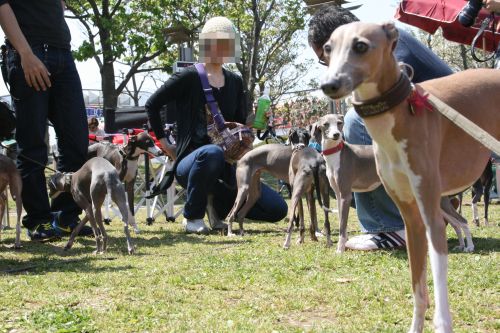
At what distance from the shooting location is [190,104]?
21.4 feet

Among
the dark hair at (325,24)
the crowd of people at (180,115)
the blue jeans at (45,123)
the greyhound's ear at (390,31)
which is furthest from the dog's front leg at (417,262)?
the blue jeans at (45,123)

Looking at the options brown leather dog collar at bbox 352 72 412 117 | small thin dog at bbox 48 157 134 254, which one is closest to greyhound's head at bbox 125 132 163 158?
small thin dog at bbox 48 157 134 254

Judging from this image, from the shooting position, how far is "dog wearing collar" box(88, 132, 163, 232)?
783cm

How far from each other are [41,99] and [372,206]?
119 inches

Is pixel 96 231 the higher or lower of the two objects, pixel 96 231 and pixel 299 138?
the lower

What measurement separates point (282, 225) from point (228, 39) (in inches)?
98.2

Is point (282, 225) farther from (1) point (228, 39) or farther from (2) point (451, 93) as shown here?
(2) point (451, 93)

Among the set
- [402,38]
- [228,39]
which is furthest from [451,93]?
[228,39]

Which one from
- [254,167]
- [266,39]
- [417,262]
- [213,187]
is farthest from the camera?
[266,39]

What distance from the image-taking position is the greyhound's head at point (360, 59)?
75.3 inches

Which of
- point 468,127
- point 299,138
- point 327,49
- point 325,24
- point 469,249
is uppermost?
point 325,24

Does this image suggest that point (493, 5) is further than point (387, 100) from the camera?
Yes

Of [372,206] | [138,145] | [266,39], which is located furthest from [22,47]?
[266,39]

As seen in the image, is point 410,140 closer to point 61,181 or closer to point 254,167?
point 61,181
